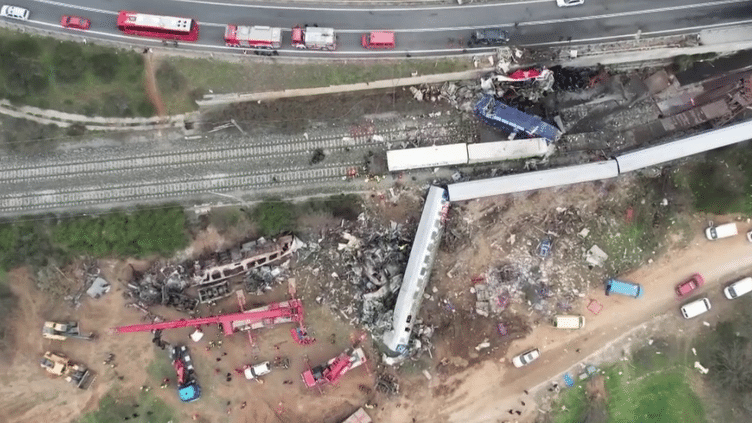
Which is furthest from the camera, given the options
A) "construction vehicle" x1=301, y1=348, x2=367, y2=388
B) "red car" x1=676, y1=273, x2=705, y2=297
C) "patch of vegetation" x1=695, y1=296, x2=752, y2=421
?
"construction vehicle" x1=301, y1=348, x2=367, y2=388

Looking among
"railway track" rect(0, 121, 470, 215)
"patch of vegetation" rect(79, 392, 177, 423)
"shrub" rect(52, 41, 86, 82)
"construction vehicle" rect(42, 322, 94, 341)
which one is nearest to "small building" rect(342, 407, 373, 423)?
"patch of vegetation" rect(79, 392, 177, 423)

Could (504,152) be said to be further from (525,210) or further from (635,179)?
(635,179)

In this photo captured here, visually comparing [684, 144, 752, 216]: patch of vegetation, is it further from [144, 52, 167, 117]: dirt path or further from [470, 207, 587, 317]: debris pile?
[144, 52, 167, 117]: dirt path

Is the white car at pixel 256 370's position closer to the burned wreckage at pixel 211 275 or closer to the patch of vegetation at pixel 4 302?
the burned wreckage at pixel 211 275

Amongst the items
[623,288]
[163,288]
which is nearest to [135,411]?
[163,288]

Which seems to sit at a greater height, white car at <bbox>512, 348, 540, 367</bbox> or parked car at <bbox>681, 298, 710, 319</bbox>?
parked car at <bbox>681, 298, 710, 319</bbox>

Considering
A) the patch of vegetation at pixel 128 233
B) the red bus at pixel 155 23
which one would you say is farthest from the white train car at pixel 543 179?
the red bus at pixel 155 23
